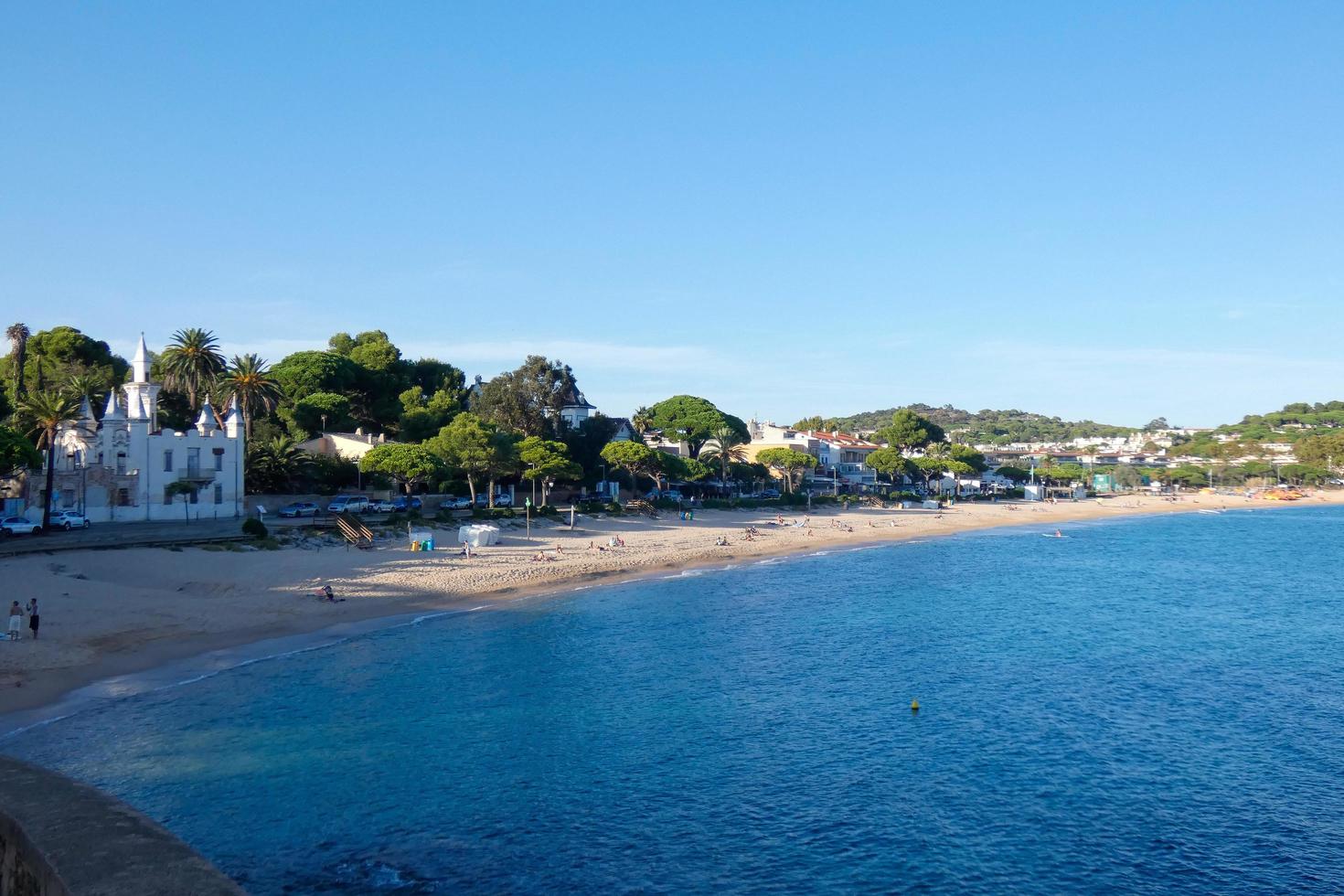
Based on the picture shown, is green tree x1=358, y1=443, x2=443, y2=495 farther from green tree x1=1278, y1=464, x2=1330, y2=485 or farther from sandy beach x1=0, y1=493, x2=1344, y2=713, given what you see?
green tree x1=1278, y1=464, x2=1330, y2=485

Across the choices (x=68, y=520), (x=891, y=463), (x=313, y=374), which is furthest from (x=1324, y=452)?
(x=68, y=520)

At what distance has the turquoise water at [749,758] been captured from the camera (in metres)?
17.2

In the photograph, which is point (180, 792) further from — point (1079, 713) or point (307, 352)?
point (307, 352)

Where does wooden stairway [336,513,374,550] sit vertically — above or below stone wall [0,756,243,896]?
above

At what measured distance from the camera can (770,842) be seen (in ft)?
59.2

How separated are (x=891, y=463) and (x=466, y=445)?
255ft

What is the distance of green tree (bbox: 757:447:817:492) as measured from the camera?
10541 cm

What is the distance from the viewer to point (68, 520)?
46.8m

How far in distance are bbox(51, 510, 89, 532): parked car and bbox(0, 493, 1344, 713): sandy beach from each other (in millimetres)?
9322

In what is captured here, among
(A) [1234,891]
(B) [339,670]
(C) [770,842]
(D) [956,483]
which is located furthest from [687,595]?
(D) [956,483]

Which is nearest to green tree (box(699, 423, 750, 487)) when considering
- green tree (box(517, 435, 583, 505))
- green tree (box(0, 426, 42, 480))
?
green tree (box(517, 435, 583, 505))

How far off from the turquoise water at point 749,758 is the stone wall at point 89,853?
7.28 feet

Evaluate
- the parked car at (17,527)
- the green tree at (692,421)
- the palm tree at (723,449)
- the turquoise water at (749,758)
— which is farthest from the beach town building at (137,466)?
the green tree at (692,421)

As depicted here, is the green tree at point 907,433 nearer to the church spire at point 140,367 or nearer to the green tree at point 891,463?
the green tree at point 891,463
